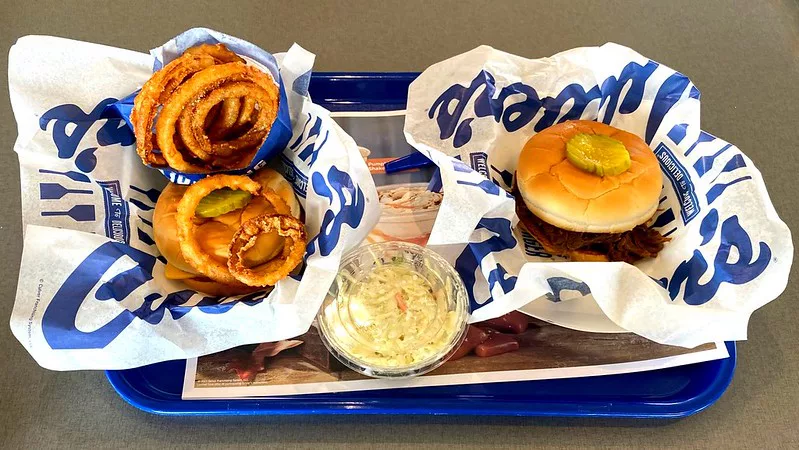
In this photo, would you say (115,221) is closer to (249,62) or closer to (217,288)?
(217,288)

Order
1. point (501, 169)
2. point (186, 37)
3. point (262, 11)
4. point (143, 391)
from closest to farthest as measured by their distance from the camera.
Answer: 1. point (143, 391)
2. point (186, 37)
3. point (501, 169)
4. point (262, 11)

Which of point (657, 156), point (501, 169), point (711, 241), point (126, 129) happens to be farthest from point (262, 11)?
point (711, 241)

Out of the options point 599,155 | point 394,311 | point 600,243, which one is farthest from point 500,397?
point 599,155

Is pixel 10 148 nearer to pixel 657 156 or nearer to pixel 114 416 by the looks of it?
pixel 114 416

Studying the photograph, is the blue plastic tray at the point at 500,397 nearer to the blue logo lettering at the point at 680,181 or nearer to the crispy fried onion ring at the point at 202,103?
the blue logo lettering at the point at 680,181

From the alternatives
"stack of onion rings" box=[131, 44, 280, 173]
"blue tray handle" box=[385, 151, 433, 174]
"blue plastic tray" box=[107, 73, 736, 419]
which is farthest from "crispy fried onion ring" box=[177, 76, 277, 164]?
"blue plastic tray" box=[107, 73, 736, 419]

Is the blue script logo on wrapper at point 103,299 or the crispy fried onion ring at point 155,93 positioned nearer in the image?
the blue script logo on wrapper at point 103,299

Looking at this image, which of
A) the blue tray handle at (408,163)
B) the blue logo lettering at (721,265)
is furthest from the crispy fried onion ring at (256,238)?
the blue logo lettering at (721,265)
